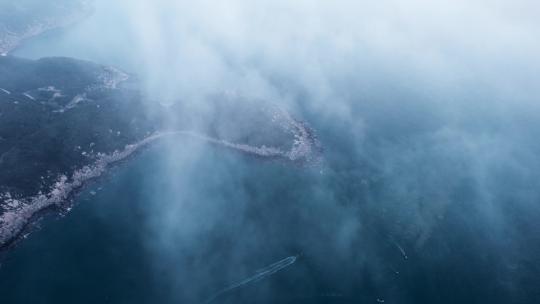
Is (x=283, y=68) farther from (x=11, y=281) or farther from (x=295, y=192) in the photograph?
(x=11, y=281)

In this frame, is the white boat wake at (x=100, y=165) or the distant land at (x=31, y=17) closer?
the white boat wake at (x=100, y=165)

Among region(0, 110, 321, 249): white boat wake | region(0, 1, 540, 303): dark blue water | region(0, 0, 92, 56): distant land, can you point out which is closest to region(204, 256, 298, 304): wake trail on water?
→ region(0, 1, 540, 303): dark blue water

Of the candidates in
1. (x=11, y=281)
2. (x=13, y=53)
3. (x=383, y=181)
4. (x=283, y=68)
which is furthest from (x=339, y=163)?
(x=13, y=53)

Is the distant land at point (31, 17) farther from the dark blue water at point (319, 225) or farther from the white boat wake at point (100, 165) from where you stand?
the dark blue water at point (319, 225)

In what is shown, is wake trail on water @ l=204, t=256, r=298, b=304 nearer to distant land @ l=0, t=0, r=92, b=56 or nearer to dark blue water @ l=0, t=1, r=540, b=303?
dark blue water @ l=0, t=1, r=540, b=303

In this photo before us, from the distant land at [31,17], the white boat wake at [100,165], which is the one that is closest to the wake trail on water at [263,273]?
the white boat wake at [100,165]

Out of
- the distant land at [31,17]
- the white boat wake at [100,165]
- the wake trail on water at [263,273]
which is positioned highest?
the distant land at [31,17]
